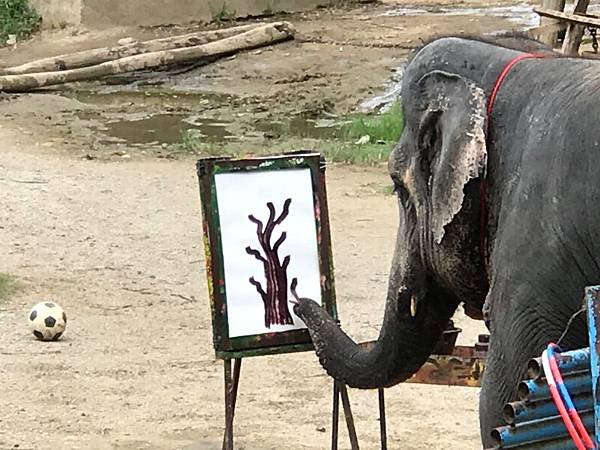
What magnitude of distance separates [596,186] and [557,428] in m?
0.57

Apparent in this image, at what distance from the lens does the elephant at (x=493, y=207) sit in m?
2.75

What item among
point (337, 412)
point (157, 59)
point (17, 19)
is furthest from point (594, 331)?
point (17, 19)

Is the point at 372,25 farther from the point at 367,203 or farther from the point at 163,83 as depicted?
the point at 367,203

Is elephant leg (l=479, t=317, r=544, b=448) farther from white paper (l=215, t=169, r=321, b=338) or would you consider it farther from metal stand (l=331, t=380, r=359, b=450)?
white paper (l=215, t=169, r=321, b=338)

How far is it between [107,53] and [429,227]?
13.1 meters

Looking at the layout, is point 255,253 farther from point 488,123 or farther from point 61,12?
point 61,12

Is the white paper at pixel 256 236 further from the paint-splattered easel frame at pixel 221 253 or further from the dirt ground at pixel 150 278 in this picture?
the dirt ground at pixel 150 278

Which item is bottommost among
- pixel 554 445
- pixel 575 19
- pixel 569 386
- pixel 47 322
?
pixel 47 322

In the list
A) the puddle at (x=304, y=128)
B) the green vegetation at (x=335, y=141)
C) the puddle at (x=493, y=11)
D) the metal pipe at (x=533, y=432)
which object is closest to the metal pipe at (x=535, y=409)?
the metal pipe at (x=533, y=432)

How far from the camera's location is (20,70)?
1538cm

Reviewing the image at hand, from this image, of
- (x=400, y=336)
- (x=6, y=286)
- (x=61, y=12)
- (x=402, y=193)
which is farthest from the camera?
(x=61, y=12)

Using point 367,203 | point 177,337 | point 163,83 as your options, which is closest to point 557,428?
point 177,337

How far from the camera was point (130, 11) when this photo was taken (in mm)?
18141

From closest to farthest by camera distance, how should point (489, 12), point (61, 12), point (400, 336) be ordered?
point (400, 336)
point (61, 12)
point (489, 12)
